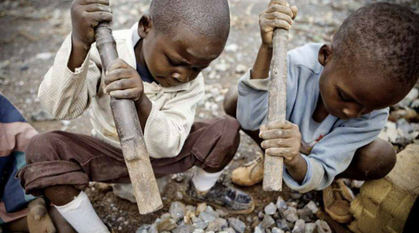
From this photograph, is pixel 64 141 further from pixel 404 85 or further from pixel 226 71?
pixel 226 71

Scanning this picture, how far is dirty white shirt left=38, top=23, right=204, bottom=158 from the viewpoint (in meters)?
1.56

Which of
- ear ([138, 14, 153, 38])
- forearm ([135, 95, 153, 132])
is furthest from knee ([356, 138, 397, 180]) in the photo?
ear ([138, 14, 153, 38])

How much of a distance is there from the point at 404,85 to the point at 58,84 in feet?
5.07

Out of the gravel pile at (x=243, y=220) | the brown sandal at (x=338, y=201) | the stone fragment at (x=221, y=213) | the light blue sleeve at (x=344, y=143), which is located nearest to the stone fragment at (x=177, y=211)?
the gravel pile at (x=243, y=220)

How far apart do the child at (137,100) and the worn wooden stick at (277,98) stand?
29 cm

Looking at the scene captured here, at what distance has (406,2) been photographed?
4891mm

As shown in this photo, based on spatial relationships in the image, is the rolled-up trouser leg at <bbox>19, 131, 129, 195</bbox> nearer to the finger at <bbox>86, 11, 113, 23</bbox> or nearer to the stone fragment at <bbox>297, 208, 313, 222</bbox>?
the finger at <bbox>86, 11, 113, 23</bbox>

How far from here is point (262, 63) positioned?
6.00ft

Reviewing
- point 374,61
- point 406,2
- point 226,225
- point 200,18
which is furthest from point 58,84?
point 406,2

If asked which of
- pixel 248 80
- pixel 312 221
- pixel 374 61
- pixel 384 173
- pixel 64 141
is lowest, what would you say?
pixel 312 221

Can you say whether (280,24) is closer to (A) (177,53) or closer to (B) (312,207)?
(A) (177,53)

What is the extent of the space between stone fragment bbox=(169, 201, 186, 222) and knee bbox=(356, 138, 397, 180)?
1101 millimetres

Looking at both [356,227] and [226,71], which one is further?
[226,71]

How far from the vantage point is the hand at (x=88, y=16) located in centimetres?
140
